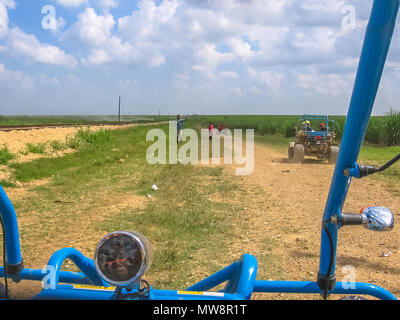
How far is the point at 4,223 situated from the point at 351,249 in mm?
4685

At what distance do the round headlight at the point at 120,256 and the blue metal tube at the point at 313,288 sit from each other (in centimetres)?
64

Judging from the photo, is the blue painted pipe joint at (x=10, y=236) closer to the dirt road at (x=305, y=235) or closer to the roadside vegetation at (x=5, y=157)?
the dirt road at (x=305, y=235)

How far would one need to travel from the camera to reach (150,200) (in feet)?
28.0

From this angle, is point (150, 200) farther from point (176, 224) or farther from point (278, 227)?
point (278, 227)

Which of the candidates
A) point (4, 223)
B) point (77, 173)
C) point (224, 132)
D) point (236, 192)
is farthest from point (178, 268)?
point (224, 132)

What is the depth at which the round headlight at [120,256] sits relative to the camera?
55.4 inches

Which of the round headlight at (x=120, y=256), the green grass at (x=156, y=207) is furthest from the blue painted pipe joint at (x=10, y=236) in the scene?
the green grass at (x=156, y=207)

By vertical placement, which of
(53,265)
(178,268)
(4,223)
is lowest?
(178,268)

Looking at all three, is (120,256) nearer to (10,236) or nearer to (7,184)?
(10,236)

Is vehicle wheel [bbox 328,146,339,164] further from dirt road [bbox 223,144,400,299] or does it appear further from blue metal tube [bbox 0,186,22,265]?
blue metal tube [bbox 0,186,22,265]

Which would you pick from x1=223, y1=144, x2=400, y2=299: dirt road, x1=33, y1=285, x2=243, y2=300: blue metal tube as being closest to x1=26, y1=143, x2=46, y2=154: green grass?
x1=223, y1=144, x2=400, y2=299: dirt road

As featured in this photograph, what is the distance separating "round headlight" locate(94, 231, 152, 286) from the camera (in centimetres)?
141

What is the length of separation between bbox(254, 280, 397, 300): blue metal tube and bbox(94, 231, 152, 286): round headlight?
2.11 ft
